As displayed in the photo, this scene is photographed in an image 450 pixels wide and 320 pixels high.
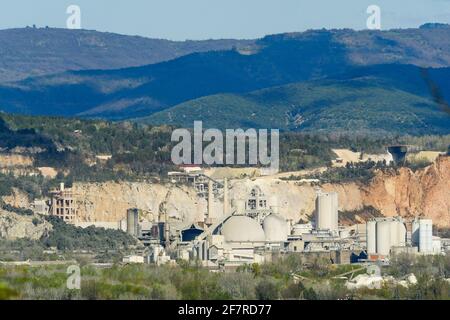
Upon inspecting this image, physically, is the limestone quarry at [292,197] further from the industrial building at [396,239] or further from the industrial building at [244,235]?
the industrial building at [396,239]

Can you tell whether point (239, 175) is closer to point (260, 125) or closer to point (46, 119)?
point (46, 119)

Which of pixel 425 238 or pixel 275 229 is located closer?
pixel 425 238

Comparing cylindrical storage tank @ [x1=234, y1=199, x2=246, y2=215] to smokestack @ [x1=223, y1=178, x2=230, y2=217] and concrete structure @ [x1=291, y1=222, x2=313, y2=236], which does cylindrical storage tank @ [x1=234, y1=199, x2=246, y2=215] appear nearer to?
smokestack @ [x1=223, y1=178, x2=230, y2=217]

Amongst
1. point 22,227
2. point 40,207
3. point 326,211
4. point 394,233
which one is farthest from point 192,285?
point 326,211

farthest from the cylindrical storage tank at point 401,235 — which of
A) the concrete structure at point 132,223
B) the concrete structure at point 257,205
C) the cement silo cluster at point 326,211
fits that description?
the concrete structure at point 132,223

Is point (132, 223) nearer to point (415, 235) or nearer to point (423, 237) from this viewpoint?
point (415, 235)

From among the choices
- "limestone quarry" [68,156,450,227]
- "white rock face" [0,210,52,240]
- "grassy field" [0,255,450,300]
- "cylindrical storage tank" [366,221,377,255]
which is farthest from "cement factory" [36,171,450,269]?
"grassy field" [0,255,450,300]
